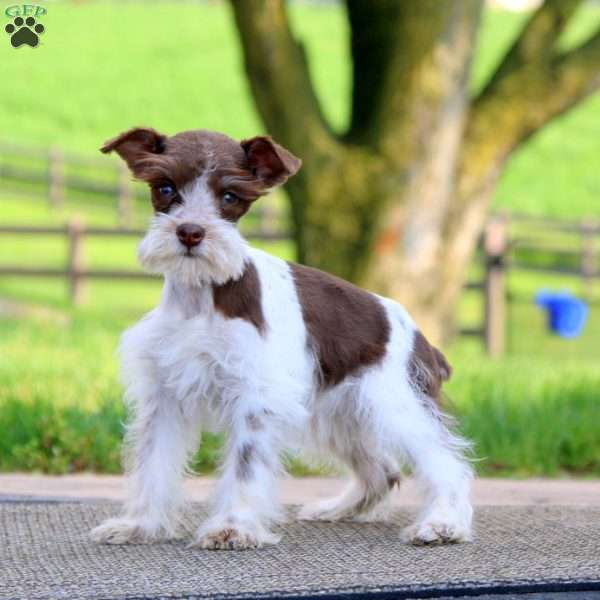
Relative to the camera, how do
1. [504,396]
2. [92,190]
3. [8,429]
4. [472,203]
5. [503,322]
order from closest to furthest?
[8,429] → [504,396] → [472,203] → [503,322] → [92,190]

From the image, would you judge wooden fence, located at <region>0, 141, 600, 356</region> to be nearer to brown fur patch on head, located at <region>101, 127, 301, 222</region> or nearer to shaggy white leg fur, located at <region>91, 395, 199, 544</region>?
shaggy white leg fur, located at <region>91, 395, 199, 544</region>

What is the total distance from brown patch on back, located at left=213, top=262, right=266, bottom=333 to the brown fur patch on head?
237 millimetres

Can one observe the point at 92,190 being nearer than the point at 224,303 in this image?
No

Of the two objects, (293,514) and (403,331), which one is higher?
(403,331)

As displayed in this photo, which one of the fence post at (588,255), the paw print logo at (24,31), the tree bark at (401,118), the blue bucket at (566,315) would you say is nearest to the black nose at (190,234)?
the paw print logo at (24,31)

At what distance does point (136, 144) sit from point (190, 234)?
→ 503 mm

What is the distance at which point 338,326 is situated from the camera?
483 centimetres

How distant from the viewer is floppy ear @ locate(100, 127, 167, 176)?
4559 mm

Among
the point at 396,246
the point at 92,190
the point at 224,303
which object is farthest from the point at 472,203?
the point at 92,190

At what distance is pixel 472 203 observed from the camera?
10.8 meters

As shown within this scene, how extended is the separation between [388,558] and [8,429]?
3553 mm

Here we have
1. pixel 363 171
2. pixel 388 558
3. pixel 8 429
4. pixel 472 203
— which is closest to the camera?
pixel 388 558

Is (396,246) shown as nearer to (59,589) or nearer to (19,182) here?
(59,589)

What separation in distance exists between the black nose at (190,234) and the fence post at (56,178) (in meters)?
27.9
